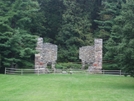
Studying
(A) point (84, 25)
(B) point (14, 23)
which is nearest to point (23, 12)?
(B) point (14, 23)

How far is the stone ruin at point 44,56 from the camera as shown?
31766 mm

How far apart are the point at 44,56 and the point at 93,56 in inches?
225

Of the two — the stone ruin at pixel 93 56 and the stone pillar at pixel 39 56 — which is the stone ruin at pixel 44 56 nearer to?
the stone pillar at pixel 39 56

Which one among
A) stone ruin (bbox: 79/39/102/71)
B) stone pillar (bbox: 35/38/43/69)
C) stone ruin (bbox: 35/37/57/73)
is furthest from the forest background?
stone ruin (bbox: 79/39/102/71)

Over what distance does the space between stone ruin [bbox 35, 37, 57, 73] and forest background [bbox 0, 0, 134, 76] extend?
1.19 meters

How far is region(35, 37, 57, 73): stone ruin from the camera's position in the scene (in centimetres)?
3177

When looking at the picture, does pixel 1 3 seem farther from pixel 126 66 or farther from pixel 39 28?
pixel 126 66

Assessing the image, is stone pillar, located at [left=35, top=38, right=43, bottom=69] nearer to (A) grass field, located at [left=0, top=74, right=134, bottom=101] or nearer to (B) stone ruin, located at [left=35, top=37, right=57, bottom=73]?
(B) stone ruin, located at [left=35, top=37, right=57, bottom=73]

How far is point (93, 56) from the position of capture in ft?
110

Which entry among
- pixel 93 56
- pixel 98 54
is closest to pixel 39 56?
pixel 93 56

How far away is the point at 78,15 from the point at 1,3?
14.0 m

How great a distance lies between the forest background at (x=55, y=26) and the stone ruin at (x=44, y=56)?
3.92 feet

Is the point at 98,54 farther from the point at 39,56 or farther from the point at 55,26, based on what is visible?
the point at 55,26

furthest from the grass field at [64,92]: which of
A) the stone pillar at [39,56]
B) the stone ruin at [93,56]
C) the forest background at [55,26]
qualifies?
the stone ruin at [93,56]
